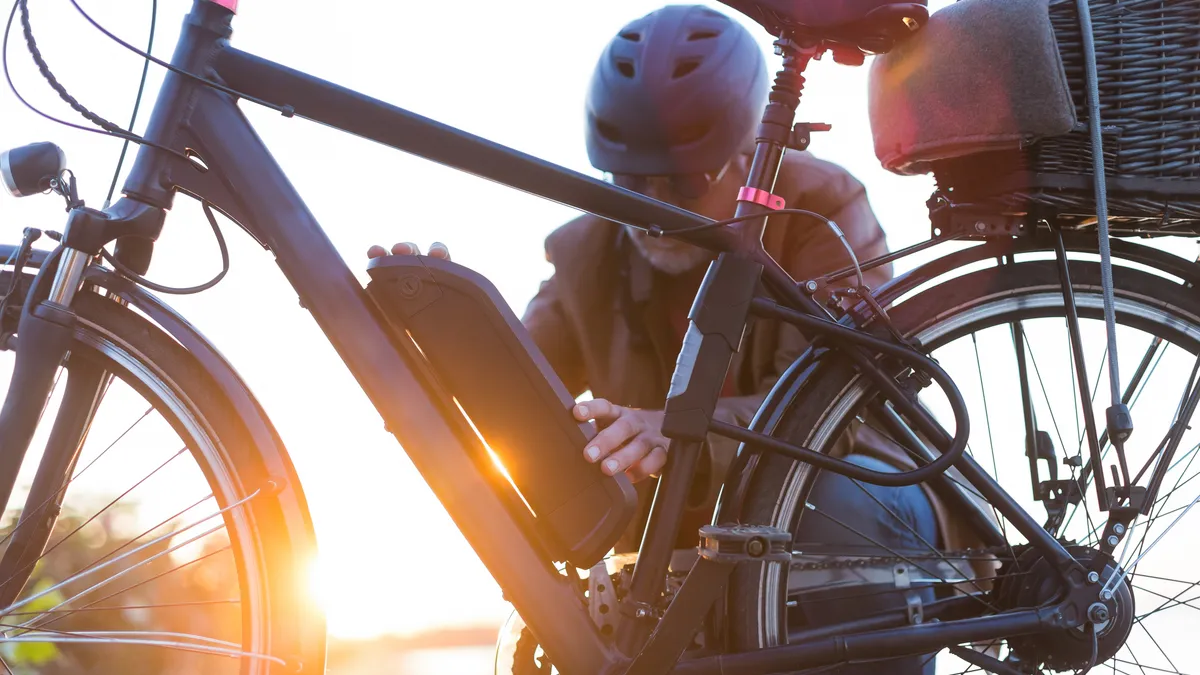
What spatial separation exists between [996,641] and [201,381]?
1.05m

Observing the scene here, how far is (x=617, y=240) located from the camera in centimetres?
180

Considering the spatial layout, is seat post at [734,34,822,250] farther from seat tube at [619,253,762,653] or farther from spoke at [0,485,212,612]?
spoke at [0,485,212,612]

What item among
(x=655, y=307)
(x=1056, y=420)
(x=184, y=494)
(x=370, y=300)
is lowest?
(x=1056, y=420)

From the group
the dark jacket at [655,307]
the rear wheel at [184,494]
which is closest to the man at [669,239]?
the dark jacket at [655,307]

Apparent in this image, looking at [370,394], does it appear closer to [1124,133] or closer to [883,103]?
[883,103]

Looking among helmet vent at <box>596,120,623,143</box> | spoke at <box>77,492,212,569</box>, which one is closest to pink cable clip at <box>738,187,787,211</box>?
helmet vent at <box>596,120,623,143</box>

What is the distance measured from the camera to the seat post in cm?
122

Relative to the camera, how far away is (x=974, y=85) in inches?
44.6

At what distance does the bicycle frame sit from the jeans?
160mm

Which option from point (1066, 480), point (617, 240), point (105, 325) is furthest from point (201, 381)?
point (1066, 480)

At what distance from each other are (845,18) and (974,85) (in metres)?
0.17

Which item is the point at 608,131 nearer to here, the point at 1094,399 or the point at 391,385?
the point at 391,385

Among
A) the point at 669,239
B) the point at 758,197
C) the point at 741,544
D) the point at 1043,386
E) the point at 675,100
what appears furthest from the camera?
the point at 675,100

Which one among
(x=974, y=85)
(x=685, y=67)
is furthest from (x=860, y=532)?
(x=685, y=67)
